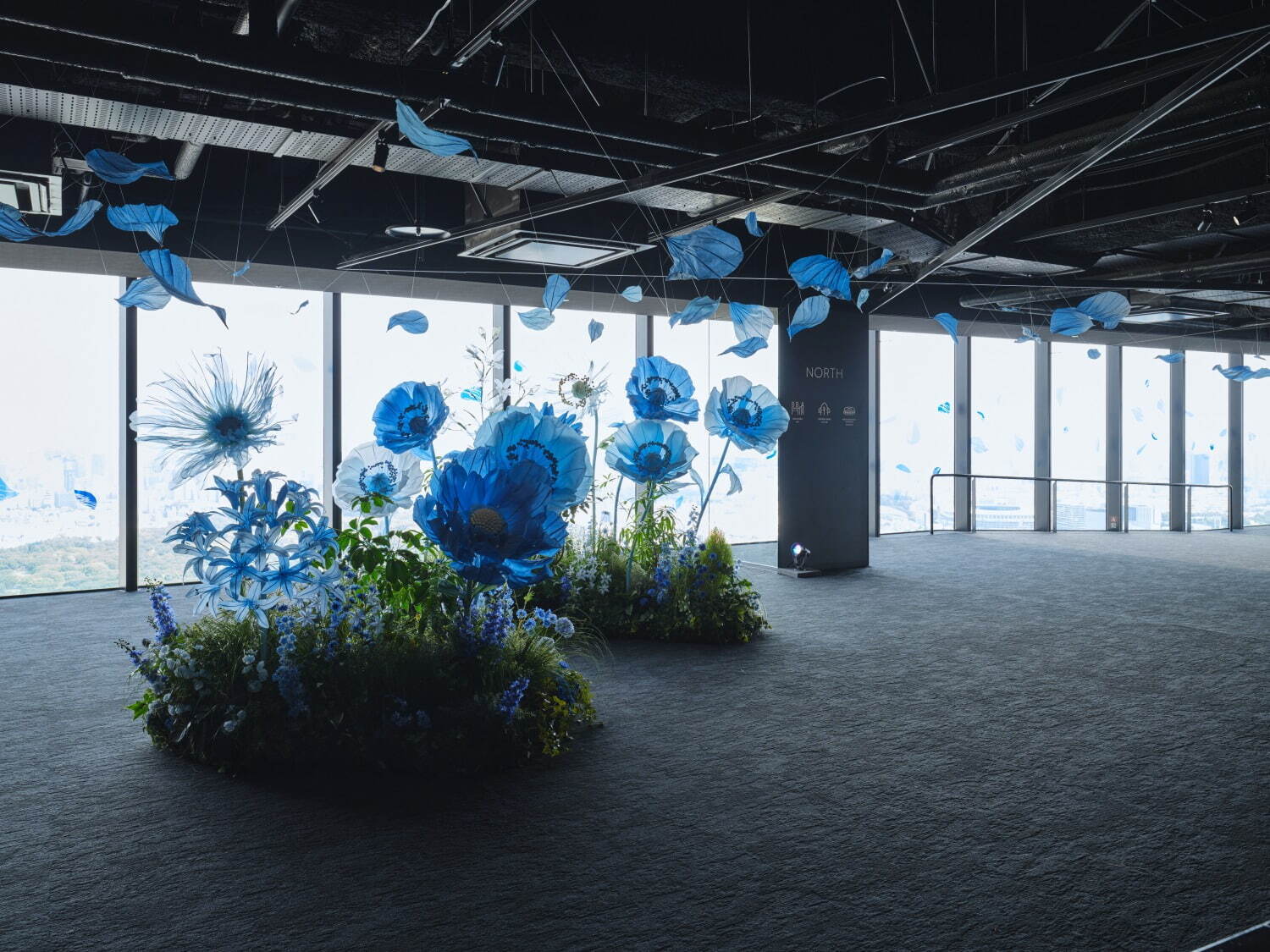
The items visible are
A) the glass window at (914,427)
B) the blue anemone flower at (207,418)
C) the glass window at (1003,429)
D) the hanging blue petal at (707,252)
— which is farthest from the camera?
the glass window at (1003,429)

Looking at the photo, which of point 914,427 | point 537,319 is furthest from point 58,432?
point 914,427

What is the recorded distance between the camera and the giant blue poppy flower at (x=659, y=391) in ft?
24.5

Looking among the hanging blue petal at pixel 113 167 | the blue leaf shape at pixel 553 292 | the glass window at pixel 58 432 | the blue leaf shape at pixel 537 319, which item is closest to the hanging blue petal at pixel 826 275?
the blue leaf shape at pixel 553 292

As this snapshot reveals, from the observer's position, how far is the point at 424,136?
3865 millimetres

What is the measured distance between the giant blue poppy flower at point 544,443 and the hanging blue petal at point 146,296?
2.52 meters

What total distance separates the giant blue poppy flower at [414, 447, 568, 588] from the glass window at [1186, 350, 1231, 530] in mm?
Result: 15022

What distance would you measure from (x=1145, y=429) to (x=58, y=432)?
15195mm

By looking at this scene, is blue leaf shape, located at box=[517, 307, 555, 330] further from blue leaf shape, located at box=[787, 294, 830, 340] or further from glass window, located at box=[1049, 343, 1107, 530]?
glass window, located at box=[1049, 343, 1107, 530]

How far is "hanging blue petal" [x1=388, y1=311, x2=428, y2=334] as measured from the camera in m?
7.89

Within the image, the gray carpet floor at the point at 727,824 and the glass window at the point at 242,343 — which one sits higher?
the glass window at the point at 242,343

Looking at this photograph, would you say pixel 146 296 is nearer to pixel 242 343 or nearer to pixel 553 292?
pixel 242 343

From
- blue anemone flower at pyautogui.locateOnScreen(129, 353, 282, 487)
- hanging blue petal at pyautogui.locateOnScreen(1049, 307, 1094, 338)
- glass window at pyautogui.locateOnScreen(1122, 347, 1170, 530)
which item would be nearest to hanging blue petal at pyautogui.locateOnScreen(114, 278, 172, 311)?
blue anemone flower at pyautogui.locateOnScreen(129, 353, 282, 487)

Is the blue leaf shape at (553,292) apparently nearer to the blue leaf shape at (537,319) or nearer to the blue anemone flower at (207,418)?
the blue leaf shape at (537,319)

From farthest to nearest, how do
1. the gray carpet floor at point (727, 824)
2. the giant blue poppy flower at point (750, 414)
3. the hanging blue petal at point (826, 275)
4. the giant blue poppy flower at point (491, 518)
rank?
1. the giant blue poppy flower at point (750, 414)
2. the hanging blue petal at point (826, 275)
3. the giant blue poppy flower at point (491, 518)
4. the gray carpet floor at point (727, 824)
